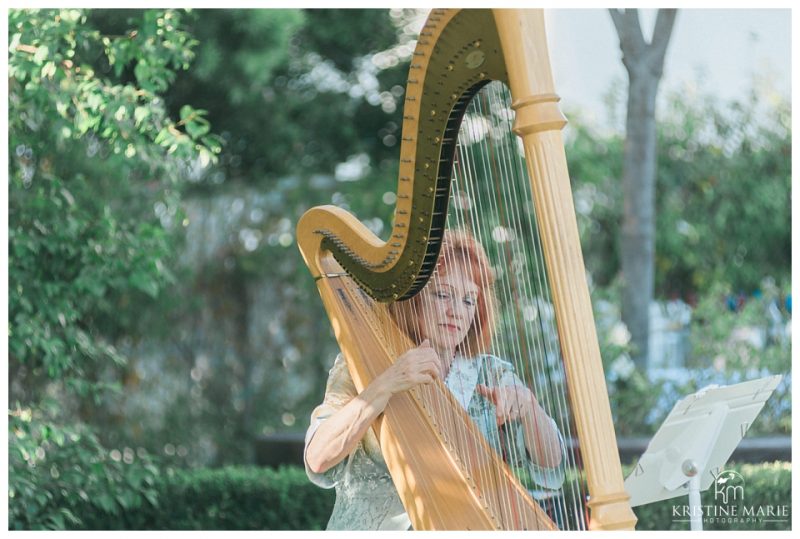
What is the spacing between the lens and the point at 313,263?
10.1 feet

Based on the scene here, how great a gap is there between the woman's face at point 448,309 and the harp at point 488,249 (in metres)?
0.08

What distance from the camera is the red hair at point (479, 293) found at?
8.46 ft

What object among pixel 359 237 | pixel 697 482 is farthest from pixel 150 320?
pixel 697 482

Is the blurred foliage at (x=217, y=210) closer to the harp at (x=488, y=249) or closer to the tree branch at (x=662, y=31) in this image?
the harp at (x=488, y=249)

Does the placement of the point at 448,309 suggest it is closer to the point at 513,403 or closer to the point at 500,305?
the point at 500,305

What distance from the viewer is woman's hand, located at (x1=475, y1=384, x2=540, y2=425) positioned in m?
2.40

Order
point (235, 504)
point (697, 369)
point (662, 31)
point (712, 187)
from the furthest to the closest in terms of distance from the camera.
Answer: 1. point (712, 187)
2. point (697, 369)
3. point (662, 31)
4. point (235, 504)

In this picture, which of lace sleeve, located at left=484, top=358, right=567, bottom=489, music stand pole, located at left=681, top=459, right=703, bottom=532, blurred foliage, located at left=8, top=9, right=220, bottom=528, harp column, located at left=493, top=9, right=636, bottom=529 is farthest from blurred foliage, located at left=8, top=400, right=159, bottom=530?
harp column, located at left=493, top=9, right=636, bottom=529

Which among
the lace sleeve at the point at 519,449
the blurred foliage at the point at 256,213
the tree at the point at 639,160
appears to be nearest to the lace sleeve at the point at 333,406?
the lace sleeve at the point at 519,449

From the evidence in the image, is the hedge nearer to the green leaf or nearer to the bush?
the bush

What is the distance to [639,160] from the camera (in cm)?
600

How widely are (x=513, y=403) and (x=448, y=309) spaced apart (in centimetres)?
30

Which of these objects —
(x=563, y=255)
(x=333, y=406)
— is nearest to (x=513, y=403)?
(x=333, y=406)

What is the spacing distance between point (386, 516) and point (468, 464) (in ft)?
0.88
